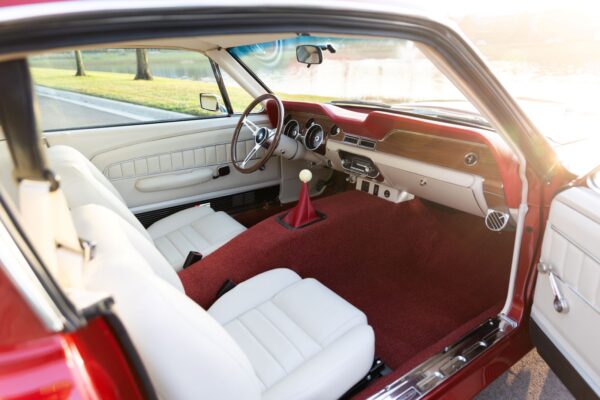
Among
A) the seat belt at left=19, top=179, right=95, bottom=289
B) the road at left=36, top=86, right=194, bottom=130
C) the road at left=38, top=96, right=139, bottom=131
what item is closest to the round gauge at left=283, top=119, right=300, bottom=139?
the road at left=36, top=86, right=194, bottom=130

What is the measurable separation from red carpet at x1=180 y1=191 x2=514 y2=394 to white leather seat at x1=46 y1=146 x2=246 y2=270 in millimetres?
232

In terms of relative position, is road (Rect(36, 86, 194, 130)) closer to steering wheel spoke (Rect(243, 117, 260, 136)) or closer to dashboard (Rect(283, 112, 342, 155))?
steering wheel spoke (Rect(243, 117, 260, 136))

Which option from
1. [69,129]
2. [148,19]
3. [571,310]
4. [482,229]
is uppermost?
[148,19]

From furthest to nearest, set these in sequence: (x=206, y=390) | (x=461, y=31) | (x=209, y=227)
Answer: (x=209, y=227)
(x=461, y=31)
(x=206, y=390)

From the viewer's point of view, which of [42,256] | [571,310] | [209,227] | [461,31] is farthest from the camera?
[209,227]

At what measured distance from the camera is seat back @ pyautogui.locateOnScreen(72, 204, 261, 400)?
2.48 feet

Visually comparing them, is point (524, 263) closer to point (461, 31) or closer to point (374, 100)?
point (461, 31)

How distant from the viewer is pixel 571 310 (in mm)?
1208

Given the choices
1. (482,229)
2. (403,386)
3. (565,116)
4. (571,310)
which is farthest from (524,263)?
(482,229)

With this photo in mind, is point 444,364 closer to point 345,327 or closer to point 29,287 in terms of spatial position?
point 345,327

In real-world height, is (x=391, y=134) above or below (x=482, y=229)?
above

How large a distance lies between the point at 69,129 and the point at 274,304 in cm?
179

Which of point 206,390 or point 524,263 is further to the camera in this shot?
A: point 524,263

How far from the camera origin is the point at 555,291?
4.17ft
